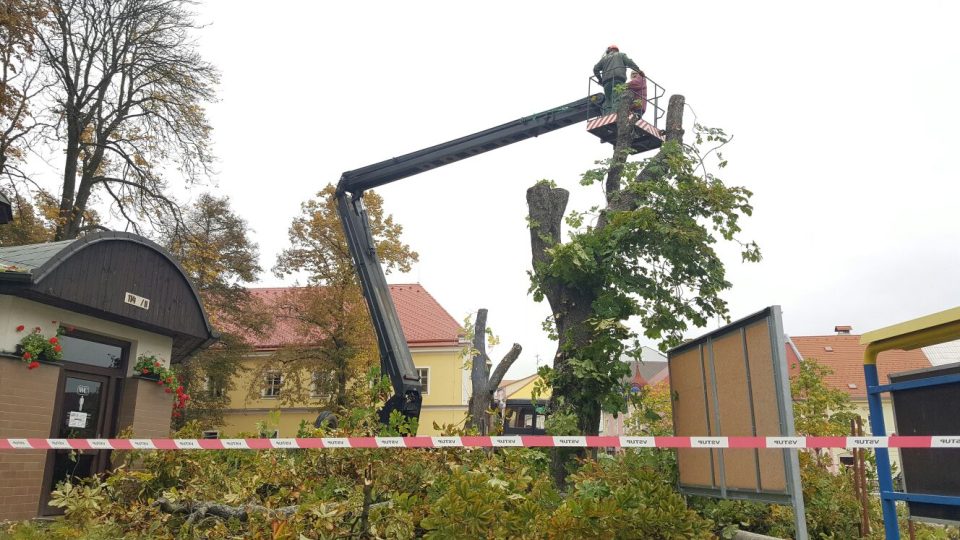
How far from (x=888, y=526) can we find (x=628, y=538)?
1.67 meters

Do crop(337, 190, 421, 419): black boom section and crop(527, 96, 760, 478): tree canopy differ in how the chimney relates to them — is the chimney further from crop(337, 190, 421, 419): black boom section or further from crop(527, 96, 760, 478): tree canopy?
crop(527, 96, 760, 478): tree canopy

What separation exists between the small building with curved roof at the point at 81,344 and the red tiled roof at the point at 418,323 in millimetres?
23330

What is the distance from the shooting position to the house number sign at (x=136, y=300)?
34.0 ft

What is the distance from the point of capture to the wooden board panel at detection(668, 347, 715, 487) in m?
6.07

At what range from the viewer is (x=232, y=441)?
6676 millimetres

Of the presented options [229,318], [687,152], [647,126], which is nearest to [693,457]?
[687,152]

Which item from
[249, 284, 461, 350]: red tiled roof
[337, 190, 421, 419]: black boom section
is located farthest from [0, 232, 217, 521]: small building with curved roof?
[249, 284, 461, 350]: red tiled roof

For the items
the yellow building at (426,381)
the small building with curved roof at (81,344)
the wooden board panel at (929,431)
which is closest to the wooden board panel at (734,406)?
the wooden board panel at (929,431)

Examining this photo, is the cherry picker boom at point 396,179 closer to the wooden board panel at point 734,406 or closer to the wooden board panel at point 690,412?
the wooden board panel at point 690,412

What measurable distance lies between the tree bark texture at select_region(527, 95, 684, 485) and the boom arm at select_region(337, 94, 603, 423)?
1.41 meters

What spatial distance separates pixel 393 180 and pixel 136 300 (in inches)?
185

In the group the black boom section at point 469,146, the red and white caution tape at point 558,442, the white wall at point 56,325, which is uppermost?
the black boom section at point 469,146

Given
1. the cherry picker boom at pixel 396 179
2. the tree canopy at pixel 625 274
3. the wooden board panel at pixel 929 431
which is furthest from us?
the cherry picker boom at pixel 396 179

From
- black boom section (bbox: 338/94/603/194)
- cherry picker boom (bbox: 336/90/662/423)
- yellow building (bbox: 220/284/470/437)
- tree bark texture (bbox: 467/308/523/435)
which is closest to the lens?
cherry picker boom (bbox: 336/90/662/423)
